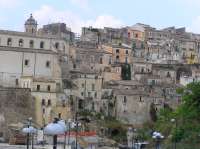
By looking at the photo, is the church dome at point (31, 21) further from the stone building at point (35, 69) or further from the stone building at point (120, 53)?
the stone building at point (120, 53)

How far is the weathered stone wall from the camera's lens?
63.6 meters

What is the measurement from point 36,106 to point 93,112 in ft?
23.7

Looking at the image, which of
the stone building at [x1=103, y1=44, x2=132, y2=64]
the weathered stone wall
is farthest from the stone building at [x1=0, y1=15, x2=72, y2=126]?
the stone building at [x1=103, y1=44, x2=132, y2=64]

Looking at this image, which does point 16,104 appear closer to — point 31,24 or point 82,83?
point 82,83

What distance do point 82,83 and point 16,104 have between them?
10.1m

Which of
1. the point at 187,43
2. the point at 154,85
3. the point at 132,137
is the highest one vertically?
the point at 187,43

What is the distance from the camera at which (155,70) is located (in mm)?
82688

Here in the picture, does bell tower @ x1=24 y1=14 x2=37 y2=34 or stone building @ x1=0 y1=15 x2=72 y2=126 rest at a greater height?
bell tower @ x1=24 y1=14 x2=37 y2=34

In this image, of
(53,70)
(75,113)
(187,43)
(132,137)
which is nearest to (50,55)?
(53,70)

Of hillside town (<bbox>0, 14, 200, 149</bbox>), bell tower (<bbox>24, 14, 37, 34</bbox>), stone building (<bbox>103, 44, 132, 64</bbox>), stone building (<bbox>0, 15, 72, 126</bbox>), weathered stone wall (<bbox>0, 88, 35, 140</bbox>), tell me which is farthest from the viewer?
stone building (<bbox>103, 44, 132, 64</bbox>)

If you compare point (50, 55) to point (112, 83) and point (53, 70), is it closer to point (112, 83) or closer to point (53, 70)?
point (53, 70)

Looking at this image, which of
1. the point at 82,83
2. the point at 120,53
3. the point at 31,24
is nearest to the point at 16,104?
the point at 82,83

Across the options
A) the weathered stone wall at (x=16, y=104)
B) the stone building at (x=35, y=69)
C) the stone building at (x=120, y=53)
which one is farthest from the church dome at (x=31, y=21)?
the weathered stone wall at (x=16, y=104)

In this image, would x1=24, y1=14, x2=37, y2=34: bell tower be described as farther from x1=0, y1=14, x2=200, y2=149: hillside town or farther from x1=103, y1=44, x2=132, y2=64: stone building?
x1=103, y1=44, x2=132, y2=64: stone building
